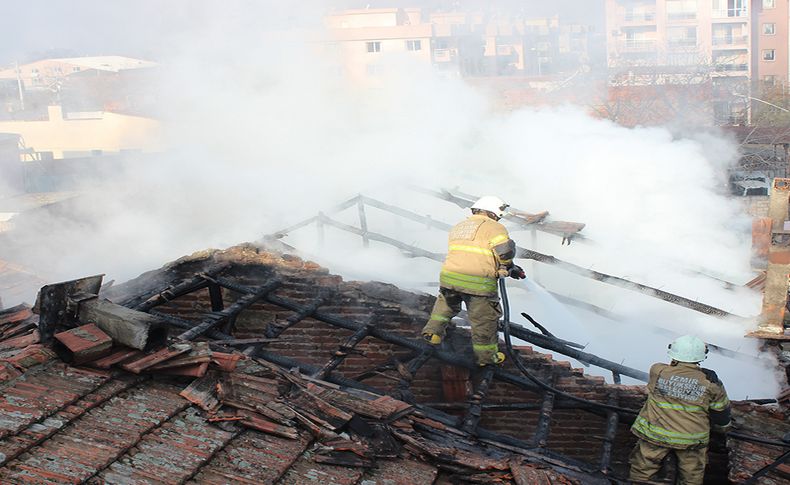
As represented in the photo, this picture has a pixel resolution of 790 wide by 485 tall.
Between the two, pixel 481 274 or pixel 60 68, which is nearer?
pixel 481 274

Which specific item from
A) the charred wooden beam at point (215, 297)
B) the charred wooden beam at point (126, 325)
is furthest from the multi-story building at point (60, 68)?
the charred wooden beam at point (126, 325)

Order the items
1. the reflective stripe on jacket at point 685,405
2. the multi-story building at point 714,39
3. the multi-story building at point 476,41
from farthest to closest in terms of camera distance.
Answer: the multi-story building at point 476,41, the multi-story building at point 714,39, the reflective stripe on jacket at point 685,405

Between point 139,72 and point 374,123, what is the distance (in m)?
14.0

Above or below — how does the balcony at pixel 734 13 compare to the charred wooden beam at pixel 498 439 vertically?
above

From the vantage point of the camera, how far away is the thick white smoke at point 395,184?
10.8 metres

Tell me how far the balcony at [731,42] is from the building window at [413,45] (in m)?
15.6

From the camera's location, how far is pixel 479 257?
18.3ft

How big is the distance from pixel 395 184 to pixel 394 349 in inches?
307

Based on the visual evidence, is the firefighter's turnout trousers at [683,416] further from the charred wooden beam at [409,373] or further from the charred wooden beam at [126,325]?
the charred wooden beam at [126,325]

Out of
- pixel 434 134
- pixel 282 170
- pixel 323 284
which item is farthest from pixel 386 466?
pixel 434 134

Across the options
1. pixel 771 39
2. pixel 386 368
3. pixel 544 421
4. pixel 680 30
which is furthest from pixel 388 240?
pixel 771 39

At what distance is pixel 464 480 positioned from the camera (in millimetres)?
3791

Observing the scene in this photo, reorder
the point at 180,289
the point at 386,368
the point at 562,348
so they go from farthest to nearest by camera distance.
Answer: the point at 180,289, the point at 562,348, the point at 386,368

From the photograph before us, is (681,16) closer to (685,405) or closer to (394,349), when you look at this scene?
(394,349)
